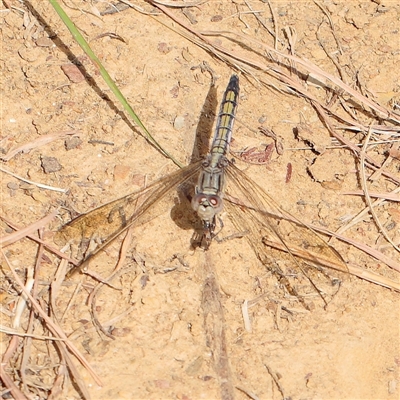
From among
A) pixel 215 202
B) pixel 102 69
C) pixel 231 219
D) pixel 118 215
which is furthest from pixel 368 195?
pixel 102 69

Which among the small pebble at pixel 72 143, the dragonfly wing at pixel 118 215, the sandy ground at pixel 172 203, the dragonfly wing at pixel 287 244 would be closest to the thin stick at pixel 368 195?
the sandy ground at pixel 172 203

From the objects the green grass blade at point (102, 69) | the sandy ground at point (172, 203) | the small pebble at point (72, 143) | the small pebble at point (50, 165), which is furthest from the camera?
the small pebble at point (72, 143)

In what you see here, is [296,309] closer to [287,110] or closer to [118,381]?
[118,381]

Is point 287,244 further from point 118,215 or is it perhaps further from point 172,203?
A: point 118,215

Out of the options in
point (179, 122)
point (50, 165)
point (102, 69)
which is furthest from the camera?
point (179, 122)

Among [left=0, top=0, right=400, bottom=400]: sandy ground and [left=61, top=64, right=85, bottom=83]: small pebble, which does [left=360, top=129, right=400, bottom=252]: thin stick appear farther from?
[left=61, top=64, right=85, bottom=83]: small pebble

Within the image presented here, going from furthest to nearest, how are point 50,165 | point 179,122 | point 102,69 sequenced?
point 179,122, point 50,165, point 102,69

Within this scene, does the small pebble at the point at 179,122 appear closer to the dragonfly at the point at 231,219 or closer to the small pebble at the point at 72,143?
the dragonfly at the point at 231,219
